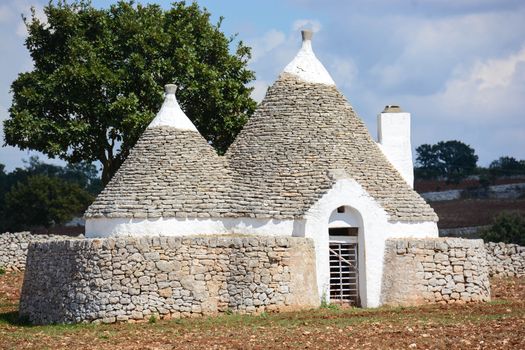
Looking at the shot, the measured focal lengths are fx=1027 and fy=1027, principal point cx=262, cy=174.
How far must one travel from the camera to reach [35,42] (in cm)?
3675

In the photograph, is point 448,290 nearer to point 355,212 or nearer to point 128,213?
point 355,212

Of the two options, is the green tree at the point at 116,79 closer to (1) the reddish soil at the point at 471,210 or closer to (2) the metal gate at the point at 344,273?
(2) the metal gate at the point at 344,273

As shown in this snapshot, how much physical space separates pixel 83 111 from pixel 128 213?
1219 cm

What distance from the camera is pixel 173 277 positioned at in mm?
22812

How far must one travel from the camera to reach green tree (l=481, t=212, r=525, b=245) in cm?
4350

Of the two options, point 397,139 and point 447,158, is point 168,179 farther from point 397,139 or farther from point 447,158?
Result: point 447,158

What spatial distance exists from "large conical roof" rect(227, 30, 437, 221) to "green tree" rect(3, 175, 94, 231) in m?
A: 29.0

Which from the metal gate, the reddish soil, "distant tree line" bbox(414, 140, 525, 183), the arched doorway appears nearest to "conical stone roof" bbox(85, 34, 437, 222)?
the arched doorway

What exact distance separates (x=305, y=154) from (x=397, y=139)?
3.78m

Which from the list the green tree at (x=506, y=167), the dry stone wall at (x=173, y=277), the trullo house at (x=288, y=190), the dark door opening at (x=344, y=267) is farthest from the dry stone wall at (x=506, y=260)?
the green tree at (x=506, y=167)

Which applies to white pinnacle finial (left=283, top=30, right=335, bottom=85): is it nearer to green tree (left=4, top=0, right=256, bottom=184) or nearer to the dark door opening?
the dark door opening

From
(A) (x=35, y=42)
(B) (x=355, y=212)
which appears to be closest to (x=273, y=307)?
(B) (x=355, y=212)

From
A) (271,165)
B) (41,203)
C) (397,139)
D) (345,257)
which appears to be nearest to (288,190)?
(271,165)

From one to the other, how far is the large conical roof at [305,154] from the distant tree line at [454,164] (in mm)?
50477
